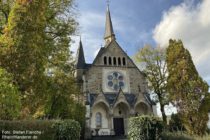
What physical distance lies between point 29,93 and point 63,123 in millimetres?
3054

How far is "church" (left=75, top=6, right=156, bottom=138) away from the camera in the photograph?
31500 mm

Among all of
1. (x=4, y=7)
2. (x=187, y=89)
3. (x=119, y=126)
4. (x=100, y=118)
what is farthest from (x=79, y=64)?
(x=4, y=7)

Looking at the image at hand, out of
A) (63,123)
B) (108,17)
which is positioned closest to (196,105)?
(63,123)

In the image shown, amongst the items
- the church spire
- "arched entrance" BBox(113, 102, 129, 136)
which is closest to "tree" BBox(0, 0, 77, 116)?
"arched entrance" BBox(113, 102, 129, 136)

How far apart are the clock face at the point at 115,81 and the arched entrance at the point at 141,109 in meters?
3.10

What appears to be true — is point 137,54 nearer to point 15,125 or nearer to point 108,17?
point 108,17

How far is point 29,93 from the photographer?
15.0 m

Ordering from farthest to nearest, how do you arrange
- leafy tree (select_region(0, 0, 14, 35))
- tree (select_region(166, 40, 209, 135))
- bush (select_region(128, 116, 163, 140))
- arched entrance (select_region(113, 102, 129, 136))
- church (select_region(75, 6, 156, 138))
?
arched entrance (select_region(113, 102, 129, 136)) → church (select_region(75, 6, 156, 138)) → tree (select_region(166, 40, 209, 135)) → leafy tree (select_region(0, 0, 14, 35)) → bush (select_region(128, 116, 163, 140))

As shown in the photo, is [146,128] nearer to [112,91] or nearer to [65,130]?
[65,130]

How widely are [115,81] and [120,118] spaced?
15.2 ft

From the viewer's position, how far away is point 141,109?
111 feet

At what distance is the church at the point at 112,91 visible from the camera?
103 feet

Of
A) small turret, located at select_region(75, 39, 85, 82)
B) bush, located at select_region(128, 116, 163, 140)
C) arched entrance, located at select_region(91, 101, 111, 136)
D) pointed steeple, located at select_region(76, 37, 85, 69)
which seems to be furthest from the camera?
pointed steeple, located at select_region(76, 37, 85, 69)

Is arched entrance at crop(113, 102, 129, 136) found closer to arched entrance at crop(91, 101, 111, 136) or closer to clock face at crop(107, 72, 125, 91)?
arched entrance at crop(91, 101, 111, 136)
